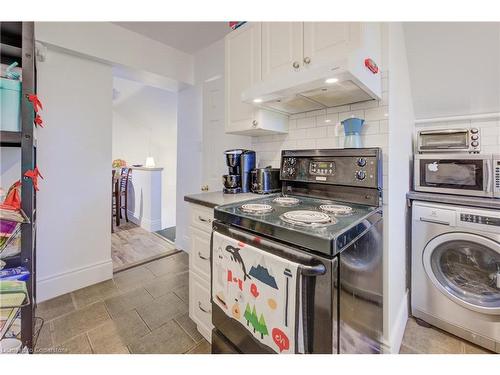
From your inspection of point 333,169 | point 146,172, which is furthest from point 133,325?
point 146,172

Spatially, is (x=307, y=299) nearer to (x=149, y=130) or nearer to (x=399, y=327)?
(x=399, y=327)

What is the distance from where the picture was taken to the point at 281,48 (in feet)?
4.68

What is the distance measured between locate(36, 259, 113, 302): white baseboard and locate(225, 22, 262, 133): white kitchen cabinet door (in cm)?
188

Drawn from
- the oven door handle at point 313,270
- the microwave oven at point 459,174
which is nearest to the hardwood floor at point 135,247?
the oven door handle at point 313,270

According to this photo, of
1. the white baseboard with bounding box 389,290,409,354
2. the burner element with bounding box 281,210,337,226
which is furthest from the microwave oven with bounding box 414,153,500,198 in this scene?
the burner element with bounding box 281,210,337,226

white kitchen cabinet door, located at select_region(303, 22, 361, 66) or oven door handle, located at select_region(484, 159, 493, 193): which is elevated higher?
white kitchen cabinet door, located at select_region(303, 22, 361, 66)

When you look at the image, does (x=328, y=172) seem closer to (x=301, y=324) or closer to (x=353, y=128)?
(x=353, y=128)

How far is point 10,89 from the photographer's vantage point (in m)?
1.00

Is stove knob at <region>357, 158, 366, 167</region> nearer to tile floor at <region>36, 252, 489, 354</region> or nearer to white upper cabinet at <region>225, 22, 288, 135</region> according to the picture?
white upper cabinet at <region>225, 22, 288, 135</region>

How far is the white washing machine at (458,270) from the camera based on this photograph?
138 centimetres

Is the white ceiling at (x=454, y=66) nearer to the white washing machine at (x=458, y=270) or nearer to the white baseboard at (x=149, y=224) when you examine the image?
the white washing machine at (x=458, y=270)

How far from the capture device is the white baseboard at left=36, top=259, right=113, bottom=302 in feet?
6.30

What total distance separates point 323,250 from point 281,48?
129cm
